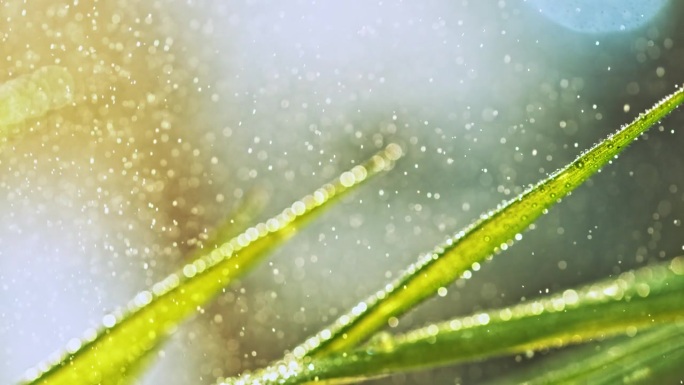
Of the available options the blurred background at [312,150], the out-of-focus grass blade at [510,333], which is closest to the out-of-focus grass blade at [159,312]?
the out-of-focus grass blade at [510,333]

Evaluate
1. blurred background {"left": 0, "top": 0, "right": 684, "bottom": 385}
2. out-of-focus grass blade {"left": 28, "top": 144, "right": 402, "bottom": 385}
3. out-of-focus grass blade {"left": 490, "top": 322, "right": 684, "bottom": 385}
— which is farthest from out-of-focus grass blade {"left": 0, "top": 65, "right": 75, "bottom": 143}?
blurred background {"left": 0, "top": 0, "right": 684, "bottom": 385}

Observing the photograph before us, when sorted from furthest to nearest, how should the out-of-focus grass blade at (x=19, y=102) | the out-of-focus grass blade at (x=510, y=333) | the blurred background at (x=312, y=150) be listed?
1. the blurred background at (x=312, y=150)
2. the out-of-focus grass blade at (x=19, y=102)
3. the out-of-focus grass blade at (x=510, y=333)

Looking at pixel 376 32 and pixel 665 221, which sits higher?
pixel 376 32

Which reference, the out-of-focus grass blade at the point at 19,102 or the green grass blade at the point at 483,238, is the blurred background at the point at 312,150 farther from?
the green grass blade at the point at 483,238

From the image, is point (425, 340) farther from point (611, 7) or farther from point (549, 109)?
point (611, 7)

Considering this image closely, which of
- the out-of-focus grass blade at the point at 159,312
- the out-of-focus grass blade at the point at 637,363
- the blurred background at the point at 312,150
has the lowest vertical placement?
the out-of-focus grass blade at the point at 637,363

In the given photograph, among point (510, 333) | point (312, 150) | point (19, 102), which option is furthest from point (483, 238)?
point (312, 150)

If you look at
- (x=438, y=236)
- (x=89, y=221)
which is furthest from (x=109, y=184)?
(x=438, y=236)
